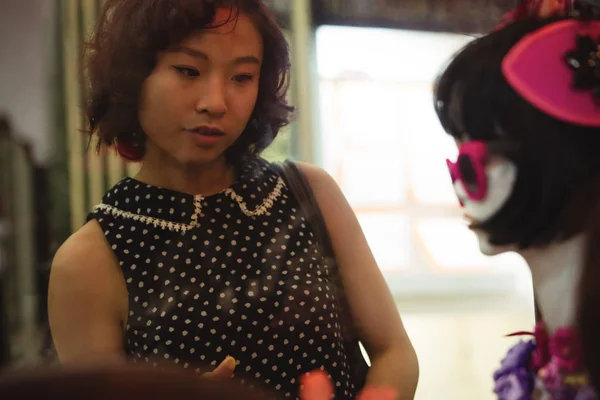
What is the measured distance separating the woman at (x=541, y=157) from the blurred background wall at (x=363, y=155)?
0.06 metres

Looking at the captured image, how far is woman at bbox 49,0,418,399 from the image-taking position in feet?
1.53

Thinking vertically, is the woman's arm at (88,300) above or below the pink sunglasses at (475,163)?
below

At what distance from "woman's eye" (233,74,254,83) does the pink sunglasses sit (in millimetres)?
176

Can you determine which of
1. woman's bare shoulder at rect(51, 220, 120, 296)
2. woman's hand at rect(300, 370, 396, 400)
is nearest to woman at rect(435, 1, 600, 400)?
woman's hand at rect(300, 370, 396, 400)

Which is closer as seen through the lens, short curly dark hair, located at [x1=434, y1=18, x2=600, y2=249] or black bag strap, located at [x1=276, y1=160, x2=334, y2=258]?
short curly dark hair, located at [x1=434, y1=18, x2=600, y2=249]

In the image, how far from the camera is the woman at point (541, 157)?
399 mm

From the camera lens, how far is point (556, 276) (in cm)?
42

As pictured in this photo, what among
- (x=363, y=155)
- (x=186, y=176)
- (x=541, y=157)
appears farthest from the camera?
(x=363, y=155)

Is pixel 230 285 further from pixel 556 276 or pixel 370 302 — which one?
pixel 556 276

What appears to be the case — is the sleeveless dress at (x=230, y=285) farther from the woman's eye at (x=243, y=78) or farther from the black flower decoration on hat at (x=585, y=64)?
the black flower decoration on hat at (x=585, y=64)

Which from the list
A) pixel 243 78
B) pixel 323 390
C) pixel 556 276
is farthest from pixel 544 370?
pixel 243 78

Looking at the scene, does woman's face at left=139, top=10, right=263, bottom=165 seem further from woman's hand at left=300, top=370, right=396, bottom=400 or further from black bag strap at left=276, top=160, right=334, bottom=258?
woman's hand at left=300, top=370, right=396, bottom=400

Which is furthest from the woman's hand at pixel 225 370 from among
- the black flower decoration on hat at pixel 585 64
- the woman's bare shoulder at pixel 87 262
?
the black flower decoration on hat at pixel 585 64

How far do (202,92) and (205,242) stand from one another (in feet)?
0.38
